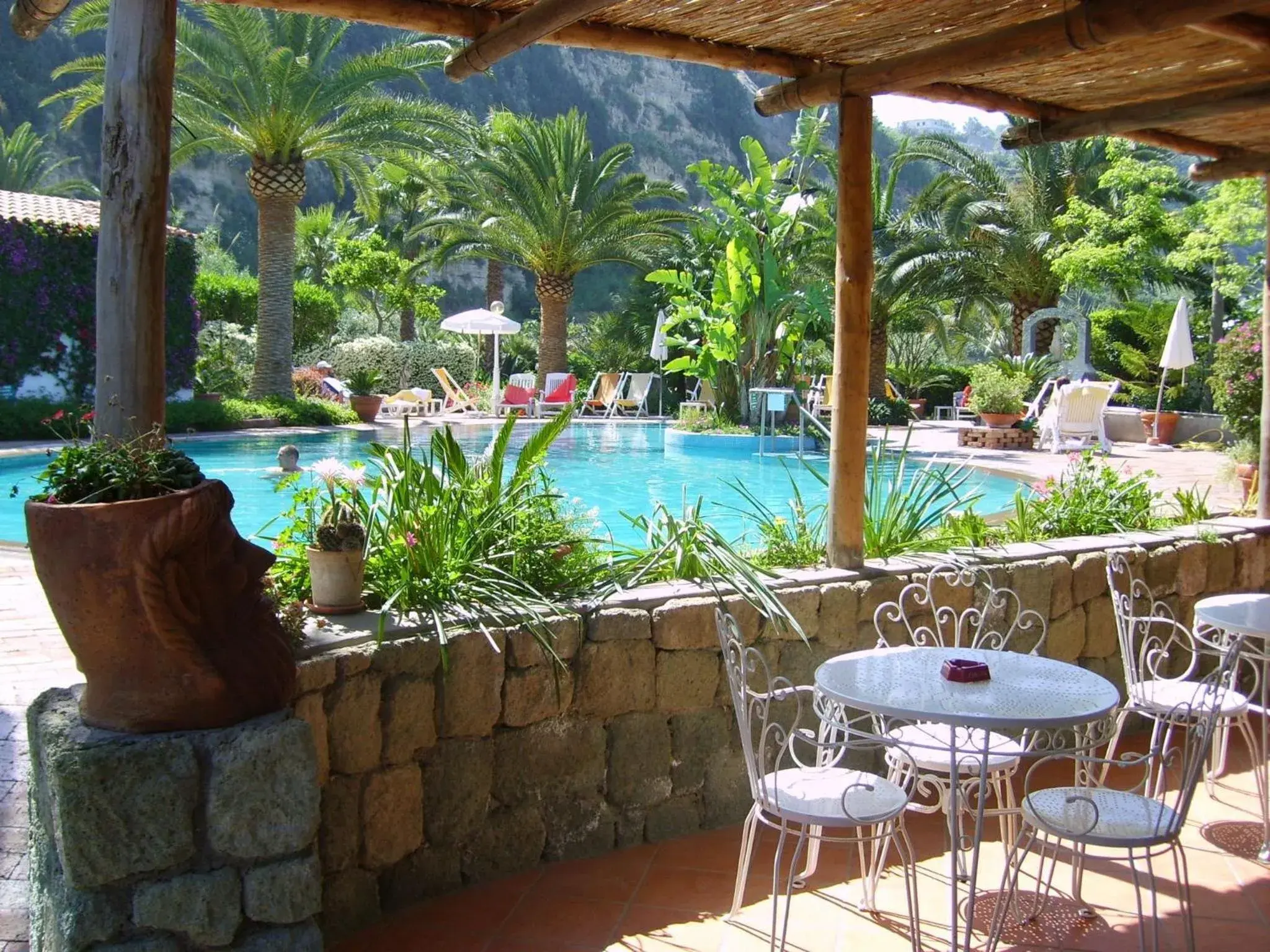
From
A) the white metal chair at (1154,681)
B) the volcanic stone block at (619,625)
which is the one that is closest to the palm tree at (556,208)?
the white metal chair at (1154,681)

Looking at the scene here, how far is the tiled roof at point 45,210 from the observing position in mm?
17484

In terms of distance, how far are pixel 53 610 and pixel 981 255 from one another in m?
22.8

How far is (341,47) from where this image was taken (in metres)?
51.3

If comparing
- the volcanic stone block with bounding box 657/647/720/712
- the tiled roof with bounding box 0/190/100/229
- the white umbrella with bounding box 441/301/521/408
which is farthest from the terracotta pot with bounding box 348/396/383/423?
the volcanic stone block with bounding box 657/647/720/712

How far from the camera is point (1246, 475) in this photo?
28.8 feet

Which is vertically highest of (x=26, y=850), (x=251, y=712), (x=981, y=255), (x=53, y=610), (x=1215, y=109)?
(x=981, y=255)

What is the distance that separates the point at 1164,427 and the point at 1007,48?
15.2 m

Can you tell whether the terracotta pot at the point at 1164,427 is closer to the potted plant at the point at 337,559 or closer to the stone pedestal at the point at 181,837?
the potted plant at the point at 337,559

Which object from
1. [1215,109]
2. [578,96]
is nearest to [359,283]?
[1215,109]

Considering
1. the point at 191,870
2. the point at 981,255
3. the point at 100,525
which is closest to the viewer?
the point at 100,525

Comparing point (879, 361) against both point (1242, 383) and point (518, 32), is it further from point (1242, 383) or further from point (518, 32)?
point (518, 32)

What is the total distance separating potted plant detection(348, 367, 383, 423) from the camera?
772 inches

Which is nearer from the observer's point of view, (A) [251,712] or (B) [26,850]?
(A) [251,712]

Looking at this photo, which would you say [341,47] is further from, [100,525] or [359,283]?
[100,525]
